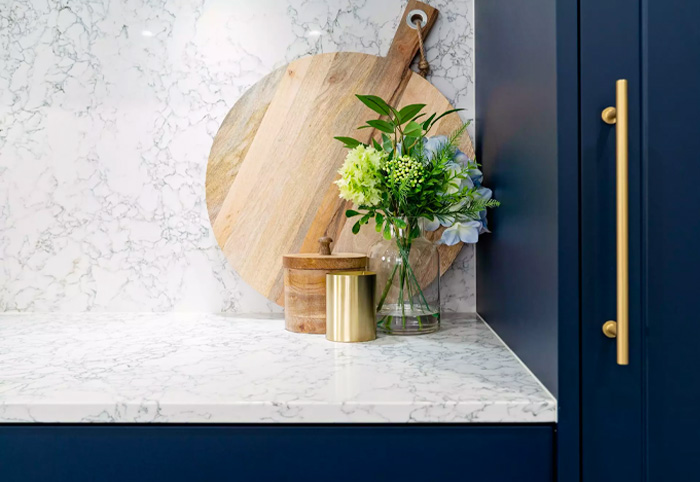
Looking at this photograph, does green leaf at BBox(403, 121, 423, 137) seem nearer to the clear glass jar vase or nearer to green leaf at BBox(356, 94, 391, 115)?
green leaf at BBox(356, 94, 391, 115)

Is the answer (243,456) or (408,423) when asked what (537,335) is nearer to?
(408,423)

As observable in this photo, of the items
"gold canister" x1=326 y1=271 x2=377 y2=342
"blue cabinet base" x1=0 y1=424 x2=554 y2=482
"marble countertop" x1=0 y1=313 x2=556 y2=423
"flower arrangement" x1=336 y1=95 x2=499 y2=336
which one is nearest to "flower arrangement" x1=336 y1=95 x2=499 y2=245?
"flower arrangement" x1=336 y1=95 x2=499 y2=336

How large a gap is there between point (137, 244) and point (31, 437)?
725mm

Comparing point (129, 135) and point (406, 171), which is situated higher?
point (129, 135)

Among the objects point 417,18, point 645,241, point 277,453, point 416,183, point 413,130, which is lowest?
point 277,453

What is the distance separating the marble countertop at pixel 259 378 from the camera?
0.74m

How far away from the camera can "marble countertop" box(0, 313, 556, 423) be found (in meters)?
0.74

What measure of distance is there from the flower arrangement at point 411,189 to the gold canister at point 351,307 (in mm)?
95

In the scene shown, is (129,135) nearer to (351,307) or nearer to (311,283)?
(311,283)

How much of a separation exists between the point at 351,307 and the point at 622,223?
0.53m

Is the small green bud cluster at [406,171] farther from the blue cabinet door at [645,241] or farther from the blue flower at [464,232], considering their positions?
the blue cabinet door at [645,241]

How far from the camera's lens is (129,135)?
1422mm

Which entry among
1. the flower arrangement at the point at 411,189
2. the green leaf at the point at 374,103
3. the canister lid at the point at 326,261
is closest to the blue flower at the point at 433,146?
the flower arrangement at the point at 411,189

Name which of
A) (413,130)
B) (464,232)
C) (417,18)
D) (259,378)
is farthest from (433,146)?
(259,378)
